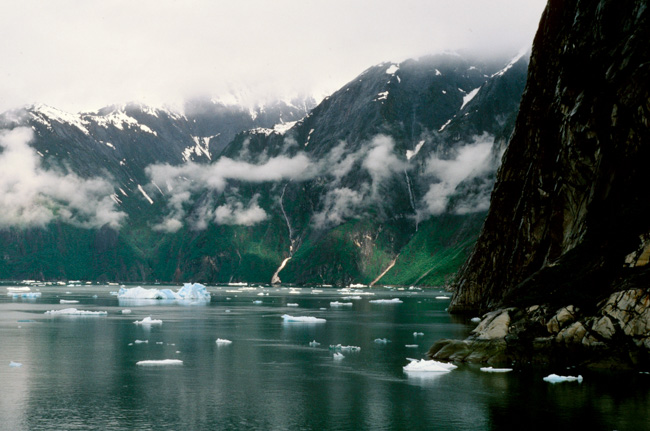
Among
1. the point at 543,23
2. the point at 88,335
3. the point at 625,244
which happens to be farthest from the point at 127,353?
the point at 543,23

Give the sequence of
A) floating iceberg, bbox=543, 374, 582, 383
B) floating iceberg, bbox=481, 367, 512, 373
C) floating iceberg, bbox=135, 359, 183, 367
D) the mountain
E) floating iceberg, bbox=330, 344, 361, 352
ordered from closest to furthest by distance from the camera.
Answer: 1. floating iceberg, bbox=543, 374, 582, 383
2. floating iceberg, bbox=481, 367, 512, 373
3. the mountain
4. floating iceberg, bbox=135, 359, 183, 367
5. floating iceberg, bbox=330, 344, 361, 352

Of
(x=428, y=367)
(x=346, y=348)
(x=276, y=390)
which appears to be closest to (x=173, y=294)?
(x=346, y=348)

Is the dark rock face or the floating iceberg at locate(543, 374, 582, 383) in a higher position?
the dark rock face

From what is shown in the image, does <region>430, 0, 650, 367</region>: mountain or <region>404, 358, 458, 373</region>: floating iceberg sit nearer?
<region>430, 0, 650, 367</region>: mountain

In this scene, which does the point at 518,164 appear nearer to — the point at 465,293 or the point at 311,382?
the point at 465,293

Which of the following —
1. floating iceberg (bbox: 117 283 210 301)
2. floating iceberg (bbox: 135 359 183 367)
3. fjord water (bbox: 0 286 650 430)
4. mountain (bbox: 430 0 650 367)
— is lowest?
fjord water (bbox: 0 286 650 430)

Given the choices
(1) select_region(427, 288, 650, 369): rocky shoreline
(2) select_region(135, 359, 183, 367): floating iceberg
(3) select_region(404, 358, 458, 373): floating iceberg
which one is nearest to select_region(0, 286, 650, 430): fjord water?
(2) select_region(135, 359, 183, 367): floating iceberg

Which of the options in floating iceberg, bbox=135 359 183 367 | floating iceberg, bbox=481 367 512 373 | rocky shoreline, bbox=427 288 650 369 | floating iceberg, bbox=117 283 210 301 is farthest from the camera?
floating iceberg, bbox=117 283 210 301

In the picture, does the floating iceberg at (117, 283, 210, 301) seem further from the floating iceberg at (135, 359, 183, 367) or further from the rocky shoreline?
the rocky shoreline
